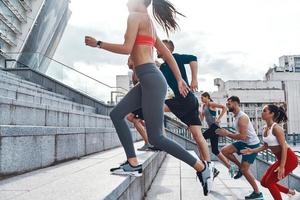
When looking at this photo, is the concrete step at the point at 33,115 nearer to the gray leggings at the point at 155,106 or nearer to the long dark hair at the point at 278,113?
the gray leggings at the point at 155,106

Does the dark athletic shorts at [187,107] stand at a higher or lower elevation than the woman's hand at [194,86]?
lower

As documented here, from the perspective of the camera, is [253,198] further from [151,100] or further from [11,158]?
[11,158]

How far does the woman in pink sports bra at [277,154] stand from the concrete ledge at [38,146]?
3.03m

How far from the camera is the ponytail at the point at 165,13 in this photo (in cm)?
308

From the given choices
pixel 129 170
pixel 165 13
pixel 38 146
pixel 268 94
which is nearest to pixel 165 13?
pixel 165 13

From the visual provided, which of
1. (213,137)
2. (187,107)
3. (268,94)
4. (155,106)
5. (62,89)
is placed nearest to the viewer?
(155,106)

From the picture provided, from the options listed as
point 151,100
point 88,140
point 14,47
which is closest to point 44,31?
point 14,47

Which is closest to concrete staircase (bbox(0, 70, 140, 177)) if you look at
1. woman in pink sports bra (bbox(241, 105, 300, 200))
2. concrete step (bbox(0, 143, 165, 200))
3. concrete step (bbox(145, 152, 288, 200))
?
concrete step (bbox(0, 143, 165, 200))

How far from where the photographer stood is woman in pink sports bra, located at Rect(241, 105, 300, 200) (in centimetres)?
442

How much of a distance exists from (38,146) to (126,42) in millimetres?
1855

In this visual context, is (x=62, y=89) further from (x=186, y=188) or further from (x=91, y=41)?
(x=91, y=41)

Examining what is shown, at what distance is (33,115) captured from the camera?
14.1ft

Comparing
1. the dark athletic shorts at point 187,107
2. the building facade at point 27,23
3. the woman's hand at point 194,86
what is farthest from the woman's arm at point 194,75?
Result: the building facade at point 27,23

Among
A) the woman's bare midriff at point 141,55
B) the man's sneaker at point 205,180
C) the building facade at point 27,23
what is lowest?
the man's sneaker at point 205,180
